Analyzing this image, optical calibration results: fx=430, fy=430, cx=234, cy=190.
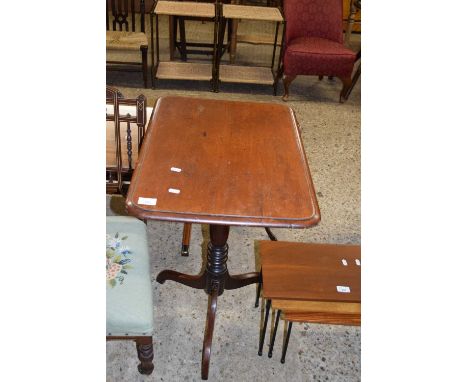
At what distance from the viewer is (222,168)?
1477mm

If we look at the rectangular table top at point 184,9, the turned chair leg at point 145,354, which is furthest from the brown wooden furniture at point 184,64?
the turned chair leg at point 145,354

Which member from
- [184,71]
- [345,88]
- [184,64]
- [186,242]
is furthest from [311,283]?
[184,64]

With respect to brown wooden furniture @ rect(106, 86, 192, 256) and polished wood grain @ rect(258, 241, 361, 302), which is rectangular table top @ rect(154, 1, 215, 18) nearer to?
brown wooden furniture @ rect(106, 86, 192, 256)

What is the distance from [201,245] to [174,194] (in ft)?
3.62

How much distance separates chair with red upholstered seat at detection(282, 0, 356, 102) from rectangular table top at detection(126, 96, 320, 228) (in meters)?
2.19

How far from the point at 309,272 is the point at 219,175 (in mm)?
560

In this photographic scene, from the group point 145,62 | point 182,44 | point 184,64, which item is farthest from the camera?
point 182,44

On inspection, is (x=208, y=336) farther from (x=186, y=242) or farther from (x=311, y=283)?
(x=186, y=242)

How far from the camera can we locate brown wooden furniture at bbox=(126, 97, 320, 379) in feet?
4.20

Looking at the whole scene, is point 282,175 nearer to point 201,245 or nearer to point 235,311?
point 235,311

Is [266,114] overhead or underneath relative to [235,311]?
overhead

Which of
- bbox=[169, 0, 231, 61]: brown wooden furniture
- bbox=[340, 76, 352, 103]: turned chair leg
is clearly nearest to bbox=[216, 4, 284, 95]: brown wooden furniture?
bbox=[169, 0, 231, 61]: brown wooden furniture

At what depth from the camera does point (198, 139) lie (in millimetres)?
1636

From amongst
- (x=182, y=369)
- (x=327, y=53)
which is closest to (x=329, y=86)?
(x=327, y=53)
